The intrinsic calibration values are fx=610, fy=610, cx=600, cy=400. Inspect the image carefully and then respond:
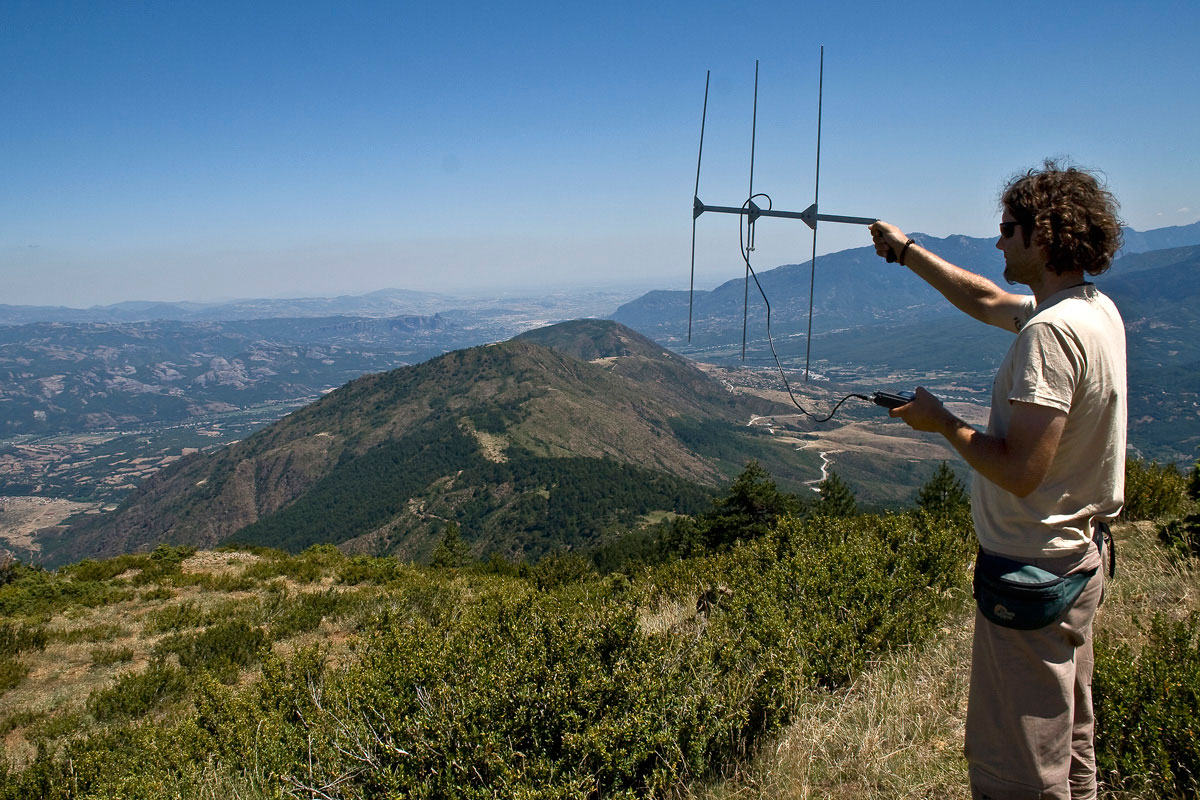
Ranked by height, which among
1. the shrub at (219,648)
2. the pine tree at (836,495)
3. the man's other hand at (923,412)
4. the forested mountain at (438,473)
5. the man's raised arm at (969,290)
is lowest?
the forested mountain at (438,473)

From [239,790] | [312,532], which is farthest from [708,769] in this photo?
[312,532]

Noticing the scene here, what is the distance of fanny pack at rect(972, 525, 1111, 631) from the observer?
2.02 metres

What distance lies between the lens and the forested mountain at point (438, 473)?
379 ft

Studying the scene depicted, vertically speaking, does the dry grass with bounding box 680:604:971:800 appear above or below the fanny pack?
below

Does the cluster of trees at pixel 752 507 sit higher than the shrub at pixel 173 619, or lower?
lower

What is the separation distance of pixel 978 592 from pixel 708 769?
188cm

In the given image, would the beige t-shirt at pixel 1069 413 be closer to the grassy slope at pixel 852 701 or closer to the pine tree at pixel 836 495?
the grassy slope at pixel 852 701

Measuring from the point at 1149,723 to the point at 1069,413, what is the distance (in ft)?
5.69

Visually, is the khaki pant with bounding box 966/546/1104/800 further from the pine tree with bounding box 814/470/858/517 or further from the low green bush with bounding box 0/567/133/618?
the pine tree with bounding box 814/470/858/517

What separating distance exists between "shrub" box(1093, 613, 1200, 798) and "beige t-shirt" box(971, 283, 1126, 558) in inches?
48.7

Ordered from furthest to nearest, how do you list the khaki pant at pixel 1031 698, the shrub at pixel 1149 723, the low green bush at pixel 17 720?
the low green bush at pixel 17 720 < the shrub at pixel 1149 723 < the khaki pant at pixel 1031 698

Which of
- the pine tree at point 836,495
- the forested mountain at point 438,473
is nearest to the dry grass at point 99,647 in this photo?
the pine tree at point 836,495

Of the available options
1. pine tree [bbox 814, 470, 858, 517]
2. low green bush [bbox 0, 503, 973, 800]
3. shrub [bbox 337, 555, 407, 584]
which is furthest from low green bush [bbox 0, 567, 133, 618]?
pine tree [bbox 814, 470, 858, 517]

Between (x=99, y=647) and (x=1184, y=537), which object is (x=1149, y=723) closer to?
(x=1184, y=537)
